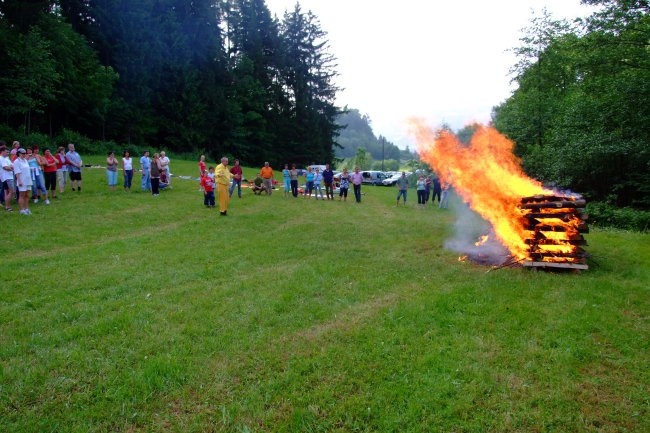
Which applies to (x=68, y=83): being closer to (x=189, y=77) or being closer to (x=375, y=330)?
(x=189, y=77)

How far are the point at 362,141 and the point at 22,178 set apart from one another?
140 m

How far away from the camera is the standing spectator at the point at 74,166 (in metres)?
17.1

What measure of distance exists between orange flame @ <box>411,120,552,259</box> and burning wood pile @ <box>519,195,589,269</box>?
25 cm

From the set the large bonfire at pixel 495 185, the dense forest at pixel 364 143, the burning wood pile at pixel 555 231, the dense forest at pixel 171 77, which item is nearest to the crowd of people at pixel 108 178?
the large bonfire at pixel 495 185

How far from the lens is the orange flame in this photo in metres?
9.66

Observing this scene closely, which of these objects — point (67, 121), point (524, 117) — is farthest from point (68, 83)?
point (524, 117)

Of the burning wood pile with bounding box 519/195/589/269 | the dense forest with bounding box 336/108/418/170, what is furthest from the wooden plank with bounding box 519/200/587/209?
the dense forest with bounding box 336/108/418/170

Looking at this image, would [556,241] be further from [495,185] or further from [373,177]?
[373,177]

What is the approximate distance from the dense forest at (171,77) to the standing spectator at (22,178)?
73.0 ft

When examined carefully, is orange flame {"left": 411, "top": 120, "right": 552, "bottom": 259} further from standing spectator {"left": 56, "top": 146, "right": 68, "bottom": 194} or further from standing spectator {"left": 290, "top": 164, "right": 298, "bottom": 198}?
standing spectator {"left": 56, "top": 146, "right": 68, "bottom": 194}

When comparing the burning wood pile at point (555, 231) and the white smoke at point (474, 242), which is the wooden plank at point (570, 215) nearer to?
the burning wood pile at point (555, 231)

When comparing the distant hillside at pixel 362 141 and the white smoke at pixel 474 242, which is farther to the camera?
the distant hillside at pixel 362 141

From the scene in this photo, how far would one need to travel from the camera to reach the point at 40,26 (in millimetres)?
33750

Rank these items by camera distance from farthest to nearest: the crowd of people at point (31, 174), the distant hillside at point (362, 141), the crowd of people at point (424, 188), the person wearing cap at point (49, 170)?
the distant hillside at point (362, 141)
the crowd of people at point (424, 188)
the person wearing cap at point (49, 170)
the crowd of people at point (31, 174)
